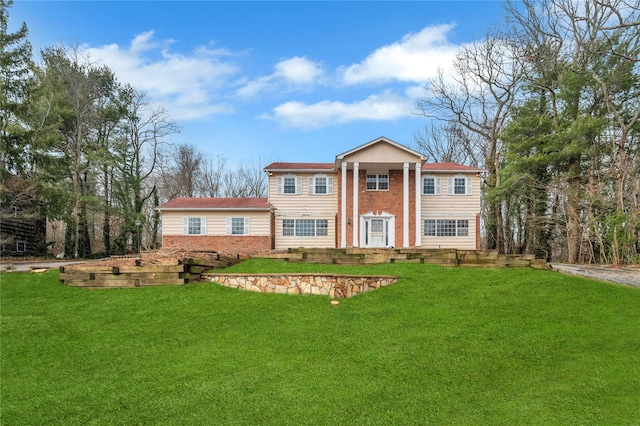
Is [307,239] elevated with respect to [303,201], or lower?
lower

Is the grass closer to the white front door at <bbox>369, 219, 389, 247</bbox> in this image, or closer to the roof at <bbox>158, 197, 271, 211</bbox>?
the white front door at <bbox>369, 219, 389, 247</bbox>

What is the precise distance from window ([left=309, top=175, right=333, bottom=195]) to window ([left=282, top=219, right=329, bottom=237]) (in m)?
1.53

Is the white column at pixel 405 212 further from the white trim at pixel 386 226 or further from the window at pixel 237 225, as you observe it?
the window at pixel 237 225

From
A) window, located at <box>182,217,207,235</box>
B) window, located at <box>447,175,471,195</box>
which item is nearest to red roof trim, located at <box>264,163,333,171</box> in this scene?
window, located at <box>182,217,207,235</box>

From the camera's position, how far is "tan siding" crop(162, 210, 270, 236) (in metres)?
20.2

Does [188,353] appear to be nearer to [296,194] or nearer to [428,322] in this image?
[428,322]

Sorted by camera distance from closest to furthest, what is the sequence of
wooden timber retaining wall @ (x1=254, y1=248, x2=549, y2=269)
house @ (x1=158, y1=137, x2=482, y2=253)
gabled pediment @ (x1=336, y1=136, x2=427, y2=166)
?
wooden timber retaining wall @ (x1=254, y1=248, x2=549, y2=269), gabled pediment @ (x1=336, y1=136, x2=427, y2=166), house @ (x1=158, y1=137, x2=482, y2=253)

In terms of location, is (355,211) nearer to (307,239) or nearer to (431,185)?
(307,239)

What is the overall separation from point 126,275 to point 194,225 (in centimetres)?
1054

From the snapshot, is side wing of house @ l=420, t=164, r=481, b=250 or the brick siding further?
side wing of house @ l=420, t=164, r=481, b=250

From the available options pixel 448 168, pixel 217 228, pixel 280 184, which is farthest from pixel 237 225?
pixel 448 168

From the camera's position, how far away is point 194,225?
805 inches

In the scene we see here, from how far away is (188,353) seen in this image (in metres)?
5.83

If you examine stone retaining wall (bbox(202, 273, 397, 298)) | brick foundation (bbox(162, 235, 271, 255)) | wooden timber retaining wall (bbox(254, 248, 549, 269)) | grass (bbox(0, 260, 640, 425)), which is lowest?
grass (bbox(0, 260, 640, 425))
